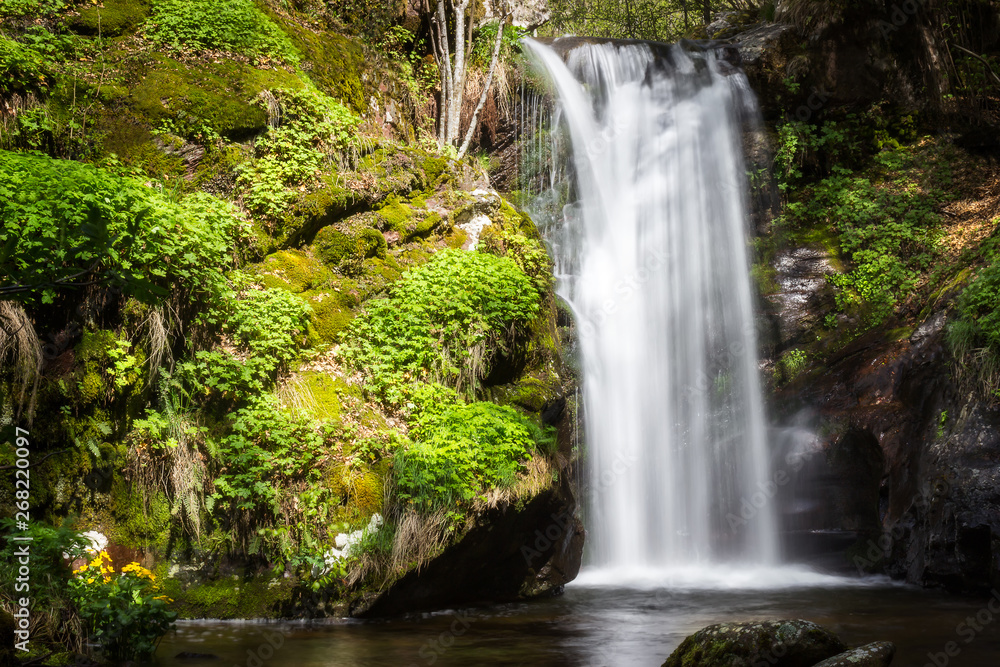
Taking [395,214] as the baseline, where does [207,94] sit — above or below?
above

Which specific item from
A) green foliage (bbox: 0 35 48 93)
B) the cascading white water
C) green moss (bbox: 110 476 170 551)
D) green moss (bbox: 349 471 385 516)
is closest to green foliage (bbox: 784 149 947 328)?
the cascading white water

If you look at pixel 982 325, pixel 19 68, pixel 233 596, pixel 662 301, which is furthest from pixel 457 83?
pixel 233 596

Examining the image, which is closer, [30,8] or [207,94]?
[30,8]

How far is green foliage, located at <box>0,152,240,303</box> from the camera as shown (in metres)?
4.87

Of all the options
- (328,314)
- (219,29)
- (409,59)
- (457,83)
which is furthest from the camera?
(409,59)

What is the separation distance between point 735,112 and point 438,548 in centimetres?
1005

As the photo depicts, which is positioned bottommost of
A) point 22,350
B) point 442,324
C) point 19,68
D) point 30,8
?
point 22,350

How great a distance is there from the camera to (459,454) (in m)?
6.36

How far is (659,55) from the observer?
13.0m

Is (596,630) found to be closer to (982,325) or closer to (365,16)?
(982,325)

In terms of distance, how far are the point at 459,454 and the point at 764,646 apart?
295 centimetres

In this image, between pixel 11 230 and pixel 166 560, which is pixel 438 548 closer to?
pixel 166 560

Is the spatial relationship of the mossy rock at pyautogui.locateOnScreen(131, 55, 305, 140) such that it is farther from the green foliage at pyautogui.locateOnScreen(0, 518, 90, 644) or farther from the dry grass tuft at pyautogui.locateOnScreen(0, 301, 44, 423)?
the green foliage at pyautogui.locateOnScreen(0, 518, 90, 644)

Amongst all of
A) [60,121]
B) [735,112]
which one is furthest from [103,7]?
[735,112]
